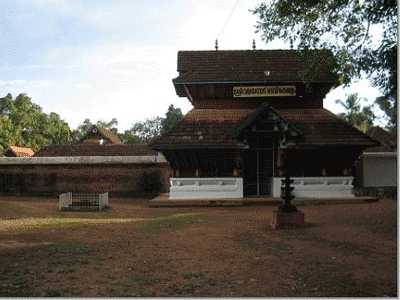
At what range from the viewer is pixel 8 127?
→ 26.2 m

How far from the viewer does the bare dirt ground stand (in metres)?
4.98

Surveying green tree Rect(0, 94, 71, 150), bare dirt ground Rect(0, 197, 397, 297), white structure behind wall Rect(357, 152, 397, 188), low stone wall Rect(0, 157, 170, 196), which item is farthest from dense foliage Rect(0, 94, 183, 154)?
white structure behind wall Rect(357, 152, 397, 188)

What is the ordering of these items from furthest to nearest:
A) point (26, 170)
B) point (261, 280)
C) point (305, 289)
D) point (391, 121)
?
point (26, 170) < point (391, 121) < point (261, 280) < point (305, 289)

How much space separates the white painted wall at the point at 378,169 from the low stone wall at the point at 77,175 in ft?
31.2

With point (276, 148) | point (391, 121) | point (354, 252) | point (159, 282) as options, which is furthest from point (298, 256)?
point (276, 148)

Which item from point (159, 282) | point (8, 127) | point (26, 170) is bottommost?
point (159, 282)

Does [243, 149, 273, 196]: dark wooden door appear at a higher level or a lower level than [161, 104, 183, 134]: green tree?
lower

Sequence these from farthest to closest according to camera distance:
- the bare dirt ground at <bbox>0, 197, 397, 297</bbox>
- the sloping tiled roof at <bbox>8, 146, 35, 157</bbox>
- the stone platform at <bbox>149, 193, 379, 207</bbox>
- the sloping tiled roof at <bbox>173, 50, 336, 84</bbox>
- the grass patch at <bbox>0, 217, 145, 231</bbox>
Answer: the sloping tiled roof at <bbox>8, 146, 35, 157</bbox> → the sloping tiled roof at <bbox>173, 50, 336, 84</bbox> → the stone platform at <bbox>149, 193, 379, 207</bbox> → the grass patch at <bbox>0, 217, 145, 231</bbox> → the bare dirt ground at <bbox>0, 197, 397, 297</bbox>

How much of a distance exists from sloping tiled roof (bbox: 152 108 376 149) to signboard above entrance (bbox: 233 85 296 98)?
0.66m

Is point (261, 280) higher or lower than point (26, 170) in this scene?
lower

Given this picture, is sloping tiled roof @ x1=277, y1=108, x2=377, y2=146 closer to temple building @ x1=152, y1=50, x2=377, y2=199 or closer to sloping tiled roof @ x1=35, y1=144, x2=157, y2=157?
temple building @ x1=152, y1=50, x2=377, y2=199

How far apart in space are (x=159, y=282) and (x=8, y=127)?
79.9 ft

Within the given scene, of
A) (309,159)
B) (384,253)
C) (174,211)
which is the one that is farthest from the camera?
(309,159)

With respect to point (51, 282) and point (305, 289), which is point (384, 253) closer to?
point (305, 289)
